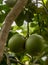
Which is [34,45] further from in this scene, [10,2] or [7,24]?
[7,24]

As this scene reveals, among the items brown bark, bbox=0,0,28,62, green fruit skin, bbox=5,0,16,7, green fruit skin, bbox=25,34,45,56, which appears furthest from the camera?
green fruit skin, bbox=5,0,16,7

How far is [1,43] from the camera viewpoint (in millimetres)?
604

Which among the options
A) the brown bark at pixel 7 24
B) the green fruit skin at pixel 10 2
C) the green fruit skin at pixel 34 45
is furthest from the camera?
the green fruit skin at pixel 10 2

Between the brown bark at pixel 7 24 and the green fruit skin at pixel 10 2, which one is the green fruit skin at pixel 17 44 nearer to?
the green fruit skin at pixel 10 2

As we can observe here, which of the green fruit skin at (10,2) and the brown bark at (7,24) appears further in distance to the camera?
the green fruit skin at (10,2)

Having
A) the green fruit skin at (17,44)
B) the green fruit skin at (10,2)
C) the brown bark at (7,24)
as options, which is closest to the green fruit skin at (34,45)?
the green fruit skin at (17,44)

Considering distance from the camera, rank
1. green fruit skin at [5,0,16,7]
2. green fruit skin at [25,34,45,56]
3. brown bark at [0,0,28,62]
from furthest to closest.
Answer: green fruit skin at [5,0,16,7] → green fruit skin at [25,34,45,56] → brown bark at [0,0,28,62]

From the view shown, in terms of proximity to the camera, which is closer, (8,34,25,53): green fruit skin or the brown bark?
the brown bark

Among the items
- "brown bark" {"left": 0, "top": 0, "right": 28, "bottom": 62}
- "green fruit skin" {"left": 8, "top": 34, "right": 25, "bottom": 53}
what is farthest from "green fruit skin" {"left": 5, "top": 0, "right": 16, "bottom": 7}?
"brown bark" {"left": 0, "top": 0, "right": 28, "bottom": 62}

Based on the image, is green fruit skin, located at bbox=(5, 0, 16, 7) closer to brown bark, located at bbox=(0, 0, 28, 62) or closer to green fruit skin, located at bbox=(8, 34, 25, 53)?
green fruit skin, located at bbox=(8, 34, 25, 53)

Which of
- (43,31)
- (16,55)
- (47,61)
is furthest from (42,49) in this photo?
(16,55)

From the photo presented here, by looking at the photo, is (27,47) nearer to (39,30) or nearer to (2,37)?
(39,30)

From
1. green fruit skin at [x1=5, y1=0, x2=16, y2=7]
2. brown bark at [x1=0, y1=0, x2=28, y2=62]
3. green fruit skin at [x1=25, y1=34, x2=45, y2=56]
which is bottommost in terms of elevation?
brown bark at [x1=0, y1=0, x2=28, y2=62]

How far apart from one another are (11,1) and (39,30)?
21 centimetres
